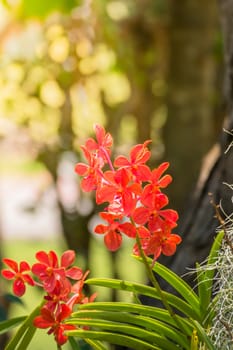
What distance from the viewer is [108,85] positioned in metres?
4.17

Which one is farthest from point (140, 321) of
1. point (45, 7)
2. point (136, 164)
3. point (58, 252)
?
point (58, 252)

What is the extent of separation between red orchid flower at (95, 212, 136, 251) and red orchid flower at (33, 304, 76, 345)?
122 millimetres

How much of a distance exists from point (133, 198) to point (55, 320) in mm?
221

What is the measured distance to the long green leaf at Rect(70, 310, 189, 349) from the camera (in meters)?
1.34

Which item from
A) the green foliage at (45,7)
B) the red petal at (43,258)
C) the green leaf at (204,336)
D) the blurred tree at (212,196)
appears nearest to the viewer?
the green leaf at (204,336)

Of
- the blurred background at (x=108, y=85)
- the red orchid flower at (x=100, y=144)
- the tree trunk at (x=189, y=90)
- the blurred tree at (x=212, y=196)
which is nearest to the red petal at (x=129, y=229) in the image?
the red orchid flower at (x=100, y=144)

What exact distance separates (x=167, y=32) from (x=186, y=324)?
7.85 feet

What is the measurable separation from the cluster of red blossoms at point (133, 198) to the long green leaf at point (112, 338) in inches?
4.7

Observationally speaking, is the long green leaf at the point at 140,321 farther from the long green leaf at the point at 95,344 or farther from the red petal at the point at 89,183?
the red petal at the point at 89,183

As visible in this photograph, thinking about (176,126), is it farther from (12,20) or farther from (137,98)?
(12,20)

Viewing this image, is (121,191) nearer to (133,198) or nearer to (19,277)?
(133,198)

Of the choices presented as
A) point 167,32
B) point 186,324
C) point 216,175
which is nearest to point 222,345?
point 186,324

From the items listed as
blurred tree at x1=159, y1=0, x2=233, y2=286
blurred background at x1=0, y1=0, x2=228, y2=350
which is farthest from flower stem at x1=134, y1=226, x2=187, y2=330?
blurred background at x1=0, y1=0, x2=228, y2=350

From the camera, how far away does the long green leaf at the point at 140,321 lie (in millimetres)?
1341
